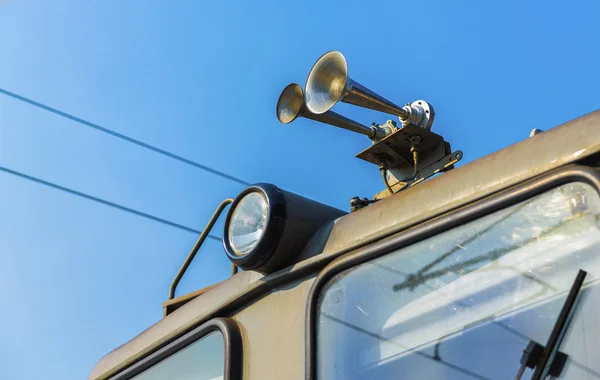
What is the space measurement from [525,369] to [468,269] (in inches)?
12.7

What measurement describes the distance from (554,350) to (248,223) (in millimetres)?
1149

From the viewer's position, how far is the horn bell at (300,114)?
2.96 meters

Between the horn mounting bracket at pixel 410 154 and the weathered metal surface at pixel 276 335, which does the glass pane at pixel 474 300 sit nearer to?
the weathered metal surface at pixel 276 335

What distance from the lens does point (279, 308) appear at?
7.94 feet

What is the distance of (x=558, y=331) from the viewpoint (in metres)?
1.73

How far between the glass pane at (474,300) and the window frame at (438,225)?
2 cm

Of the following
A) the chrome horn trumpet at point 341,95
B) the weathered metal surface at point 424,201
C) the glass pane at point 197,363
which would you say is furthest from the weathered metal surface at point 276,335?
the chrome horn trumpet at point 341,95

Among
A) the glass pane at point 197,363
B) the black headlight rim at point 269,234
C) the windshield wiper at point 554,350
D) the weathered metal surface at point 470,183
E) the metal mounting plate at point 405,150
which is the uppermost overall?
the metal mounting plate at point 405,150

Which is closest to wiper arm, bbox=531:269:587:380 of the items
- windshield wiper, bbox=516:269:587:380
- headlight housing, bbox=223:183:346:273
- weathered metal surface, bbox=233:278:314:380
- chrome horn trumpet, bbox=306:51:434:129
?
windshield wiper, bbox=516:269:587:380

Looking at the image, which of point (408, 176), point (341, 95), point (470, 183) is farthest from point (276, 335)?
point (341, 95)

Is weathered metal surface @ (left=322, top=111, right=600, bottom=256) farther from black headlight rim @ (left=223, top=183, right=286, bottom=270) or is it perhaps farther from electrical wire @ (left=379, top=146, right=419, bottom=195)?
electrical wire @ (left=379, top=146, right=419, bottom=195)

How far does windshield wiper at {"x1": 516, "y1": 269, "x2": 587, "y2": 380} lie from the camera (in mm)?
1705

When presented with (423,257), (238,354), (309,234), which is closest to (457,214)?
(423,257)

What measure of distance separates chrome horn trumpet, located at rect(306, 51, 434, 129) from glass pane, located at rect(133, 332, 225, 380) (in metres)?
0.92
